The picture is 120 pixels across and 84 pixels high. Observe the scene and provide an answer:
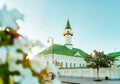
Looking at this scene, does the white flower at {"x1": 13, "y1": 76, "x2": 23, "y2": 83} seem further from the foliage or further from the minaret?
the minaret

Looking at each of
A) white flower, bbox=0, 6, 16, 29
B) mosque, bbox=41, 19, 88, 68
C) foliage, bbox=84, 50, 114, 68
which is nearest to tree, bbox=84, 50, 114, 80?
foliage, bbox=84, 50, 114, 68

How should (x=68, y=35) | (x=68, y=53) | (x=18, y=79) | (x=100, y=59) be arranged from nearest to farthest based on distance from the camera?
(x=18, y=79) < (x=100, y=59) < (x=68, y=53) < (x=68, y=35)

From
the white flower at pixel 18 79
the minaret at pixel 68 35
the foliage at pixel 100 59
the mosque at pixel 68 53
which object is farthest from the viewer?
the minaret at pixel 68 35

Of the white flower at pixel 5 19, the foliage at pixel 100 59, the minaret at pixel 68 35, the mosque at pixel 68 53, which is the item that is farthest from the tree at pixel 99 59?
the white flower at pixel 5 19

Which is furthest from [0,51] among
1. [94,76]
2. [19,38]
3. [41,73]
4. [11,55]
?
[94,76]

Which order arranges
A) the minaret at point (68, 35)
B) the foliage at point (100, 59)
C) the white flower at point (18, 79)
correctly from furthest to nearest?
the minaret at point (68, 35) → the foliage at point (100, 59) → the white flower at point (18, 79)

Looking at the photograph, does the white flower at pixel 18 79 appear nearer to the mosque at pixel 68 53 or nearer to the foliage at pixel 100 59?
the foliage at pixel 100 59

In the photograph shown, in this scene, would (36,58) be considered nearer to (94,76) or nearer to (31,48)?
(31,48)

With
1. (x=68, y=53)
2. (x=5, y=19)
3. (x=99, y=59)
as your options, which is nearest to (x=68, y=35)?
(x=68, y=53)

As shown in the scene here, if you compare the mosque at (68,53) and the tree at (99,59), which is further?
the mosque at (68,53)

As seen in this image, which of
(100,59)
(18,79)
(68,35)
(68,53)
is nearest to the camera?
(18,79)

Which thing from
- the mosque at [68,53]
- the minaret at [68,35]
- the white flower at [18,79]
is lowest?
the white flower at [18,79]

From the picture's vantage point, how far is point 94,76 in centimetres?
5134

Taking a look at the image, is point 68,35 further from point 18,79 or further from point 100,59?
point 18,79
